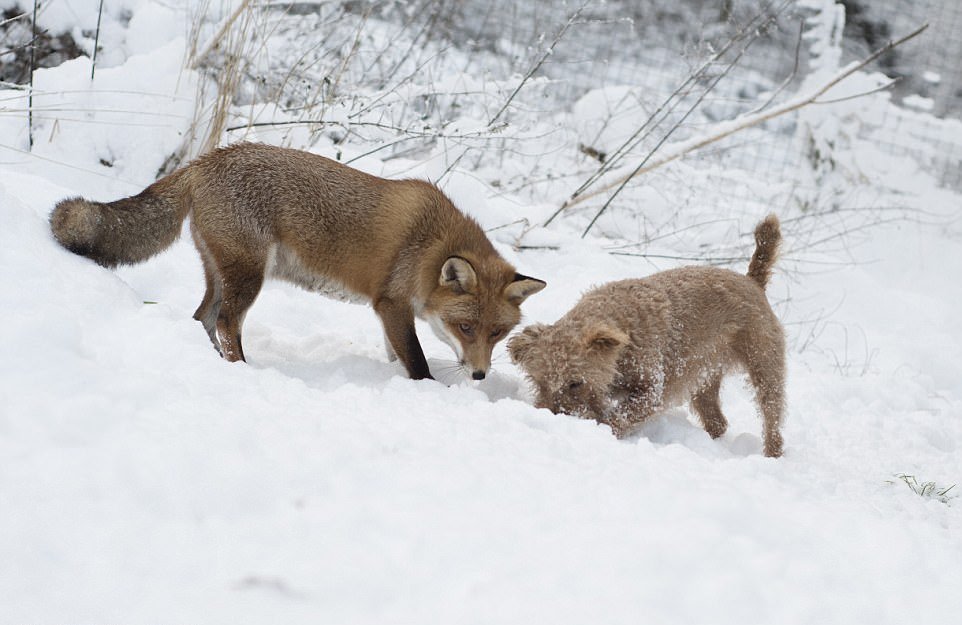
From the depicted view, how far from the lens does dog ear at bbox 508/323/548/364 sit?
4863 mm

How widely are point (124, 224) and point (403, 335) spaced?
1.74m

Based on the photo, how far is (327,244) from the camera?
16.6 feet

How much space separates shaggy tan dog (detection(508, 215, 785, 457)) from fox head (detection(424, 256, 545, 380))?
252 millimetres

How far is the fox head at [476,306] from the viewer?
5031 mm

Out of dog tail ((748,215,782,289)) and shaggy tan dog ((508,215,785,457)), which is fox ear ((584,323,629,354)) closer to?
shaggy tan dog ((508,215,785,457))

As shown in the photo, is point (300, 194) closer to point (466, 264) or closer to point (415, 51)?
point (466, 264)

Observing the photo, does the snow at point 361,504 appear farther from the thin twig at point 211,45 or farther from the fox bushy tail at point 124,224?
the thin twig at point 211,45

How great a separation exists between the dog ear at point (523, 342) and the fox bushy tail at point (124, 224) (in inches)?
83.6

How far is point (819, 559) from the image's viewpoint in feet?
→ 7.97

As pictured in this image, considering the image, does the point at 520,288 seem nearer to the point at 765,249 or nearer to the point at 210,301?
the point at 765,249

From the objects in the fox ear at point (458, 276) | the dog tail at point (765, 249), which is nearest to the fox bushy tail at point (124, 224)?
the fox ear at point (458, 276)

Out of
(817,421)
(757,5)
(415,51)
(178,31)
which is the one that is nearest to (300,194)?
(817,421)

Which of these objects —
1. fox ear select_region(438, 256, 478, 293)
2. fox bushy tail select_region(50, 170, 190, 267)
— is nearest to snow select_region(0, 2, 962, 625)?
fox bushy tail select_region(50, 170, 190, 267)

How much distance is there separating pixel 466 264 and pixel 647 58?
1031 cm
